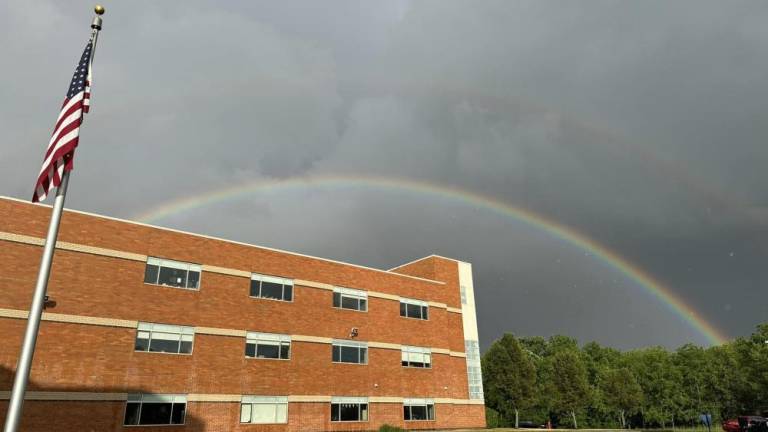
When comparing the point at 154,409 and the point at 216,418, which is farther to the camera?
the point at 216,418

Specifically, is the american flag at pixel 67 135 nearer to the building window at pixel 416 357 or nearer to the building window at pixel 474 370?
the building window at pixel 416 357

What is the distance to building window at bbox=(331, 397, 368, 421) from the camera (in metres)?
36.8

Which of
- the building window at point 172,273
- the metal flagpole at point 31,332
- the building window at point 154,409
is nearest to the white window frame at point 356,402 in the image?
the building window at point 154,409

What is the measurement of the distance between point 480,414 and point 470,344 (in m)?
6.13

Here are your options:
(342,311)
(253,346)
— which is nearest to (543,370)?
(342,311)

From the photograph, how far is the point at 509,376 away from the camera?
65.1 m

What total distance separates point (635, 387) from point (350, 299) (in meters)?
52.9

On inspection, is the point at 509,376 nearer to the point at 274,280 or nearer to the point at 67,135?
the point at 274,280

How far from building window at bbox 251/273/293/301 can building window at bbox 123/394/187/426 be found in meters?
8.12

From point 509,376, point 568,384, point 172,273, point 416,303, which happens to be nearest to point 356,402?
point 416,303

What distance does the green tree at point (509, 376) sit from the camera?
64375mm

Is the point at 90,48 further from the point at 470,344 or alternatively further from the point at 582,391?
the point at 582,391

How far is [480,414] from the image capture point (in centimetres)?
4681

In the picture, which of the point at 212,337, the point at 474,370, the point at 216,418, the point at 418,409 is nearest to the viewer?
the point at 216,418
